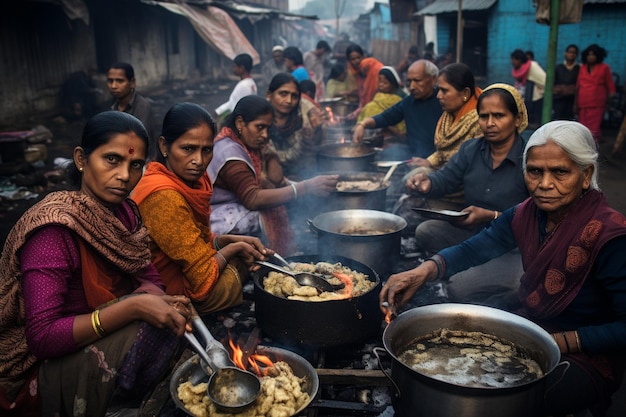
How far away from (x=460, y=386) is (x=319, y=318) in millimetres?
1138

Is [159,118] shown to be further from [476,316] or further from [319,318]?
[476,316]

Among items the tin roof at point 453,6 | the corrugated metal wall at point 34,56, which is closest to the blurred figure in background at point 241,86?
the corrugated metal wall at point 34,56

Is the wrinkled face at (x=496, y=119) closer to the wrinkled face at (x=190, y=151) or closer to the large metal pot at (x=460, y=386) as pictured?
the large metal pot at (x=460, y=386)

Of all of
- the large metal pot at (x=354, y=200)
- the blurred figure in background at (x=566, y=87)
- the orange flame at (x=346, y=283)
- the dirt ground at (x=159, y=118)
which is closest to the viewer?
the orange flame at (x=346, y=283)

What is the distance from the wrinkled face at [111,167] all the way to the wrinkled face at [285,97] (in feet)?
11.0

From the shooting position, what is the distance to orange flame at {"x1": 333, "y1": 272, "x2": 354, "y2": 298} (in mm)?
3162

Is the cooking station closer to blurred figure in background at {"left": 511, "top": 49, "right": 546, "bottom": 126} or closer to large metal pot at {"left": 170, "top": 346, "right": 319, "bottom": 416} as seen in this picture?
large metal pot at {"left": 170, "top": 346, "right": 319, "bottom": 416}

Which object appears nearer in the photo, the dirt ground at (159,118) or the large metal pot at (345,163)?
the large metal pot at (345,163)

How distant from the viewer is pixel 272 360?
266cm

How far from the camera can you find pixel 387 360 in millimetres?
3201

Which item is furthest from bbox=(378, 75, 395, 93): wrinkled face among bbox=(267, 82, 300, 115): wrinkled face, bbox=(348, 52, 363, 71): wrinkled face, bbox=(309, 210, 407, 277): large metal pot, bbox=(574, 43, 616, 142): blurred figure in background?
bbox=(574, 43, 616, 142): blurred figure in background

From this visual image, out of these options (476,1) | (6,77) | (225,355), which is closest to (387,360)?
(225,355)

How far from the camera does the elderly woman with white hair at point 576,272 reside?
2.36 metres

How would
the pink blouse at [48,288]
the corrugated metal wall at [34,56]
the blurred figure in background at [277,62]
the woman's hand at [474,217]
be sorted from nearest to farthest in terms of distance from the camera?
the pink blouse at [48,288], the woman's hand at [474,217], the corrugated metal wall at [34,56], the blurred figure in background at [277,62]
